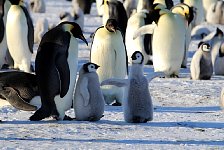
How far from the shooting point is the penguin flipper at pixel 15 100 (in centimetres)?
→ 763

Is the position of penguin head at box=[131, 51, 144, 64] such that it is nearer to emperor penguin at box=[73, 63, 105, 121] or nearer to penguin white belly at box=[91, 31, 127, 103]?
emperor penguin at box=[73, 63, 105, 121]

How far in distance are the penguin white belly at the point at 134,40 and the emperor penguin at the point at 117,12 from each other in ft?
0.34

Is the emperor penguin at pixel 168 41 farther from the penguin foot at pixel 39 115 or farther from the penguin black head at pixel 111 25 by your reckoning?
the penguin foot at pixel 39 115

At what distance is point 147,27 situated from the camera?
12688mm

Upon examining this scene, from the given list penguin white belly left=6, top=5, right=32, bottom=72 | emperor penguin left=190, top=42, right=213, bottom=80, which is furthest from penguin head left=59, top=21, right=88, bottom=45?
penguin white belly left=6, top=5, right=32, bottom=72

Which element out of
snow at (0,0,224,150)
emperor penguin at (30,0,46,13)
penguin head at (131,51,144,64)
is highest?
emperor penguin at (30,0,46,13)

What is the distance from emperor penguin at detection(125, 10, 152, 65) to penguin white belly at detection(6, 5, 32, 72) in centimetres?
196

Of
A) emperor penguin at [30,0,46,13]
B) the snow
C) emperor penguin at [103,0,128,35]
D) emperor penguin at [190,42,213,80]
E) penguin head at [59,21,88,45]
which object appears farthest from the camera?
emperor penguin at [30,0,46,13]

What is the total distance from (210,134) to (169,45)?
502cm

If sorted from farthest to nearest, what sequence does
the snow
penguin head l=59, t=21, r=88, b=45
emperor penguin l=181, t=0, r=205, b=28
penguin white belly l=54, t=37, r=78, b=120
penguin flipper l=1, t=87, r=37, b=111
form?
1. emperor penguin l=181, t=0, r=205, b=28
2. penguin head l=59, t=21, r=88, b=45
3. penguin white belly l=54, t=37, r=78, b=120
4. penguin flipper l=1, t=87, r=37, b=111
5. the snow

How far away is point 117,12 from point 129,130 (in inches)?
288

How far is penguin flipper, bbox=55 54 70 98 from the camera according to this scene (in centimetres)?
779

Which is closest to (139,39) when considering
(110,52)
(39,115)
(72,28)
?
(110,52)

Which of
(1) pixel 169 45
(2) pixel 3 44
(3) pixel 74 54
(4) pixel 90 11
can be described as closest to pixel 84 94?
(3) pixel 74 54
